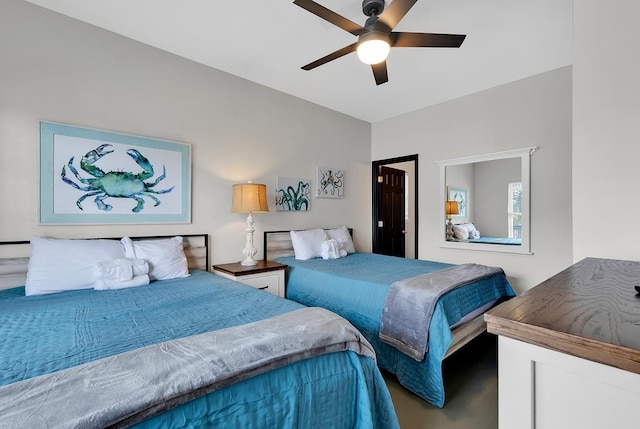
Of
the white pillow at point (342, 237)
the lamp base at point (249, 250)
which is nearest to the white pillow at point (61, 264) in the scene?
the lamp base at point (249, 250)

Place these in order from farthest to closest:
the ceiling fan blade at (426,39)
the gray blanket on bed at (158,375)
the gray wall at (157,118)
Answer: the gray wall at (157,118)
the ceiling fan blade at (426,39)
the gray blanket on bed at (158,375)

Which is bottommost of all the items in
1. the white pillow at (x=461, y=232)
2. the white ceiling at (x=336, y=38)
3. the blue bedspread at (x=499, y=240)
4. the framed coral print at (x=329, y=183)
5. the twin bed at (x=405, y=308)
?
the twin bed at (x=405, y=308)

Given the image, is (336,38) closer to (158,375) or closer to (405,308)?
(405,308)

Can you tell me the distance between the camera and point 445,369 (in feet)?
8.04

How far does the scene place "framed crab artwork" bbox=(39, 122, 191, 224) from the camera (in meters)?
2.28

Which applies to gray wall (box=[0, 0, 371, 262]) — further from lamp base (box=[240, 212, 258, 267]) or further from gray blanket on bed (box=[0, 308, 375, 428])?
gray blanket on bed (box=[0, 308, 375, 428])

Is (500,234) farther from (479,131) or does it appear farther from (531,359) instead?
(531,359)

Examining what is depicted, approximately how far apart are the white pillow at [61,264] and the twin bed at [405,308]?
168 centimetres

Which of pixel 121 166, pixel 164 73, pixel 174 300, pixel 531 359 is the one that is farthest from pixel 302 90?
pixel 531 359

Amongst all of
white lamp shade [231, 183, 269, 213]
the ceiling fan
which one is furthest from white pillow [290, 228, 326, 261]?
the ceiling fan

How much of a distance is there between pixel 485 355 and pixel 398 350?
103 centimetres

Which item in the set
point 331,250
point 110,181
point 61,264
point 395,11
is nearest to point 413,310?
point 331,250

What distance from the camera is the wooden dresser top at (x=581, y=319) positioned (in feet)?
1.80

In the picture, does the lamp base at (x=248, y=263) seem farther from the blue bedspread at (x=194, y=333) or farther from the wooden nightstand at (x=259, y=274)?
the blue bedspread at (x=194, y=333)
